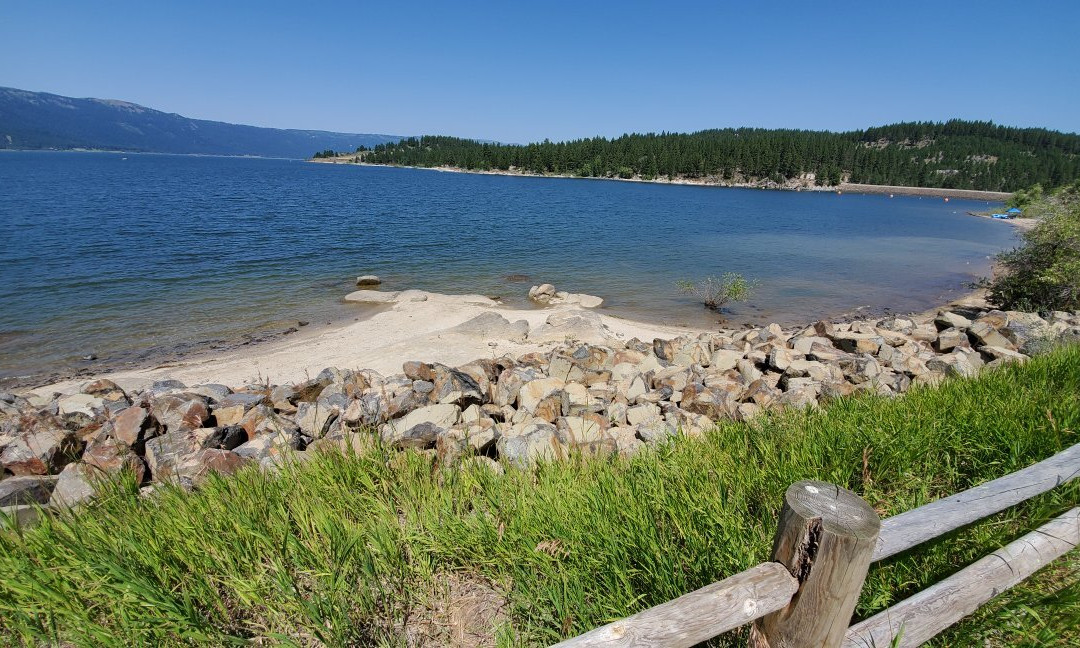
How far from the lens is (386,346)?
14.6 meters

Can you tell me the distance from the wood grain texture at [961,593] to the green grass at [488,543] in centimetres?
19

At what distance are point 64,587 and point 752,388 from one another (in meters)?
8.03

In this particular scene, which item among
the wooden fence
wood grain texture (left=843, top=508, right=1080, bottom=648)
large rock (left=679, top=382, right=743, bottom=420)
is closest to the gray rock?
large rock (left=679, top=382, right=743, bottom=420)

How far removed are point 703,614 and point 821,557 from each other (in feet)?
1.67

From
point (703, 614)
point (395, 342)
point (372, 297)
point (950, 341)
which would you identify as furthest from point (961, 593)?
point (372, 297)

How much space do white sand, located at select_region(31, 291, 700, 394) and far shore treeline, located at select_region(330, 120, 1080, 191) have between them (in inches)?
5647

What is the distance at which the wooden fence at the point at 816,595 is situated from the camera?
6.26 feet

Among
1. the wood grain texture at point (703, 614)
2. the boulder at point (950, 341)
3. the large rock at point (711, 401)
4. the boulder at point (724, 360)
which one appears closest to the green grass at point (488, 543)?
the wood grain texture at point (703, 614)

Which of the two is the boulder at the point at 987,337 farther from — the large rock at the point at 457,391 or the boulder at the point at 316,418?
the boulder at the point at 316,418

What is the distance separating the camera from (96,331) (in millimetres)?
16031

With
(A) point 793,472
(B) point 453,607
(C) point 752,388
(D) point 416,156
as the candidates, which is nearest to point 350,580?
(B) point 453,607

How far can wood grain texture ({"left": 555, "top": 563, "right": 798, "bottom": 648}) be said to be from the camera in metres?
1.90

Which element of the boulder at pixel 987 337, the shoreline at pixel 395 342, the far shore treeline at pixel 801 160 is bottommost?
the shoreline at pixel 395 342

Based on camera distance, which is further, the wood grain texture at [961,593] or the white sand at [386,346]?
the white sand at [386,346]
